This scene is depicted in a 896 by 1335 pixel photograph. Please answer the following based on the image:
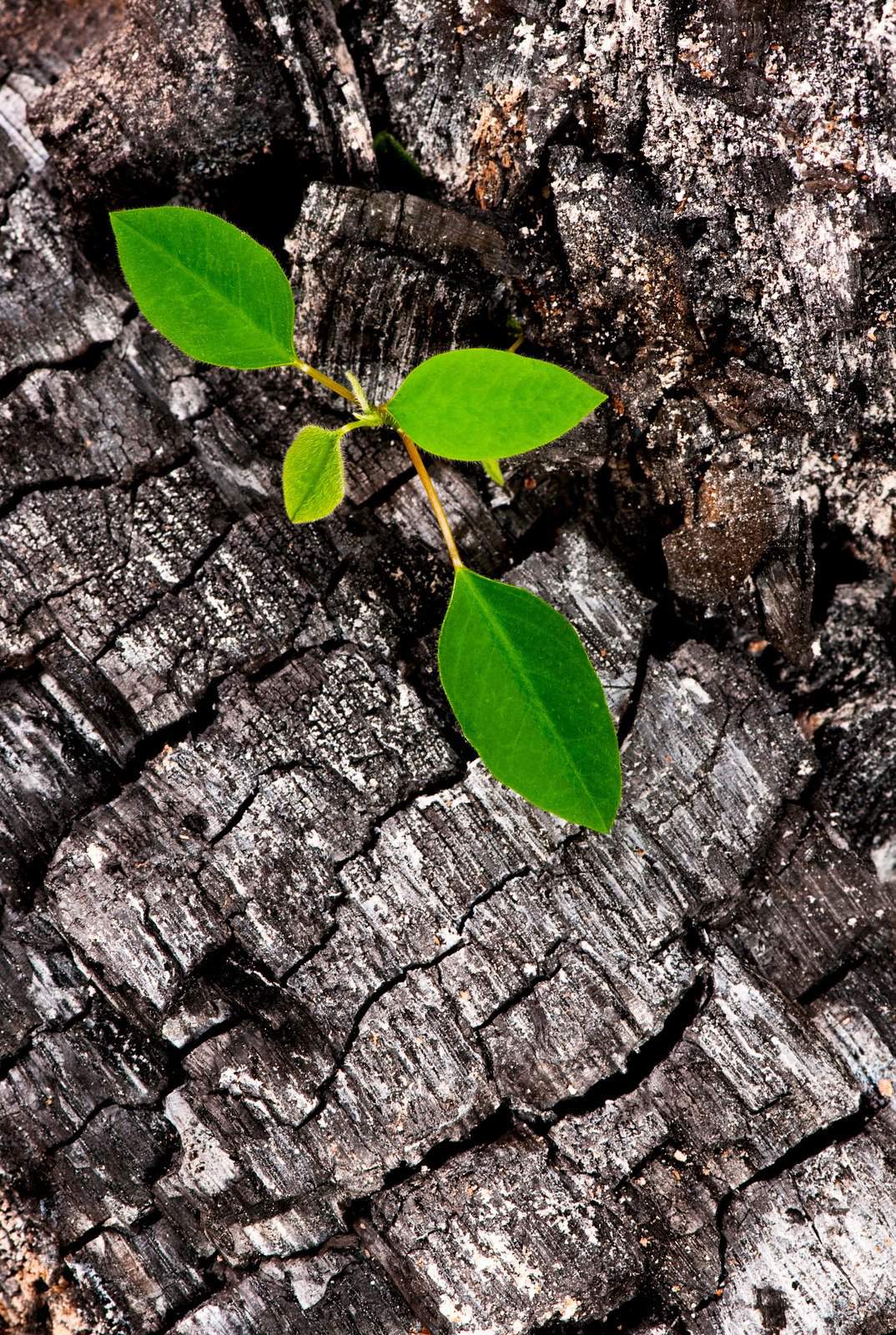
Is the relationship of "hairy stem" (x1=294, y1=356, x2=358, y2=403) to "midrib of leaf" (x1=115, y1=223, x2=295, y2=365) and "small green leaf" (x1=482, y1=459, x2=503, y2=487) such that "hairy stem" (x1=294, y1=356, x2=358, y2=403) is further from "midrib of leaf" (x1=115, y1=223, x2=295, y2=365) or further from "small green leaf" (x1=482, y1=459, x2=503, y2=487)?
"small green leaf" (x1=482, y1=459, x2=503, y2=487)

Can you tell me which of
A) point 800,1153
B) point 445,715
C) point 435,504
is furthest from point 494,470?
point 800,1153

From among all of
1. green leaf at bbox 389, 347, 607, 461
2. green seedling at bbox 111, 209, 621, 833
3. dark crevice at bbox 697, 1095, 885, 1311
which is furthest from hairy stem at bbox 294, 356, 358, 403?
dark crevice at bbox 697, 1095, 885, 1311

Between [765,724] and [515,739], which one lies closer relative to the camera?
[515,739]

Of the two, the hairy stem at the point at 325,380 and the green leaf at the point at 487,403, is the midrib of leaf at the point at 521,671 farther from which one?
the hairy stem at the point at 325,380

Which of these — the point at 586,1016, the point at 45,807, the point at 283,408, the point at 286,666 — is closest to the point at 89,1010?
the point at 45,807

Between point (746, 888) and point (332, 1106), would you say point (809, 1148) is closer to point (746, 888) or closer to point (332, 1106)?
point (746, 888)
